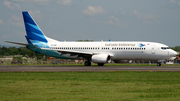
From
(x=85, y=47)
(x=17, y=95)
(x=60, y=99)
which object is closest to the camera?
(x=60, y=99)

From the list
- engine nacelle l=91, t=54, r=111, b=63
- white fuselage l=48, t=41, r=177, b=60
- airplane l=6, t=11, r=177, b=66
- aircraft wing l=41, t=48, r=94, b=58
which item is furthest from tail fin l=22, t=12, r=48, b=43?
engine nacelle l=91, t=54, r=111, b=63

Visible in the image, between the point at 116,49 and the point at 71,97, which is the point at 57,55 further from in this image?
the point at 71,97

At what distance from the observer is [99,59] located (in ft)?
130

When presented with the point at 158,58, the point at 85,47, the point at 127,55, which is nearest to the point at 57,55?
the point at 85,47

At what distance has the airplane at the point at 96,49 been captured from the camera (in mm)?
40062

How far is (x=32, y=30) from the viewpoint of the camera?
45781 millimetres

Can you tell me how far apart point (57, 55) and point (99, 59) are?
934 centimetres

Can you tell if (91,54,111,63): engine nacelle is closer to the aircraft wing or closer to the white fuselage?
the aircraft wing

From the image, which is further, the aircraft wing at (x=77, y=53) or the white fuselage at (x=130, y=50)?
the aircraft wing at (x=77, y=53)

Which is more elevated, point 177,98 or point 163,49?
point 163,49

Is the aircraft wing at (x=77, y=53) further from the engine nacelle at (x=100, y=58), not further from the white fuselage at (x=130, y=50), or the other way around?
the engine nacelle at (x=100, y=58)

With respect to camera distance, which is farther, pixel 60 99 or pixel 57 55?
pixel 57 55

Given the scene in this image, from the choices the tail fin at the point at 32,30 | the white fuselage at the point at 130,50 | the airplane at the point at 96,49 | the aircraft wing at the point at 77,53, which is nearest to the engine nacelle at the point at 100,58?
the airplane at the point at 96,49

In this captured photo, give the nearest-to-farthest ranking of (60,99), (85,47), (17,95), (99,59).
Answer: (60,99) < (17,95) < (99,59) < (85,47)
